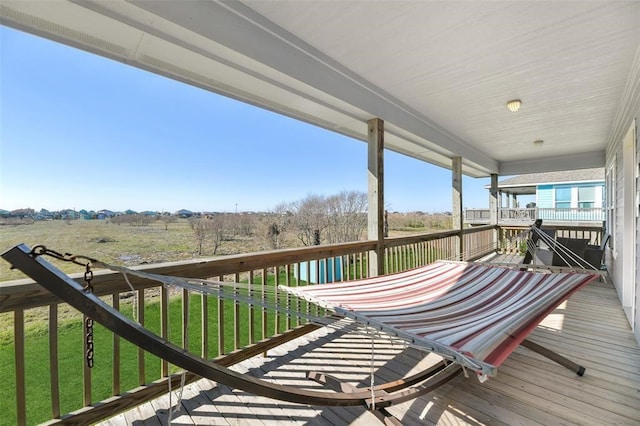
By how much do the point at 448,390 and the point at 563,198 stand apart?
53.5ft

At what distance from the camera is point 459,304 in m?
2.06

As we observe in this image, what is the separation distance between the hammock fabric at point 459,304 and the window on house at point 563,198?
587 inches

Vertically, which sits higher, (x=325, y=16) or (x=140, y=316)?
(x=325, y=16)

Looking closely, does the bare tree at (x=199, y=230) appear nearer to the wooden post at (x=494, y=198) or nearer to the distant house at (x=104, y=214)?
the distant house at (x=104, y=214)

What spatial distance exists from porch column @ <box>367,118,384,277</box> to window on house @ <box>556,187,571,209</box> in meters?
14.8

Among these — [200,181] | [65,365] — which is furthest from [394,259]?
[200,181]

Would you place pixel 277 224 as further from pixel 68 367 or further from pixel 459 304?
pixel 459 304

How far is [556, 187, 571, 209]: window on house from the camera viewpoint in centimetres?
1373

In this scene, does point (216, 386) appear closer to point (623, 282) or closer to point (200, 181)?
point (623, 282)

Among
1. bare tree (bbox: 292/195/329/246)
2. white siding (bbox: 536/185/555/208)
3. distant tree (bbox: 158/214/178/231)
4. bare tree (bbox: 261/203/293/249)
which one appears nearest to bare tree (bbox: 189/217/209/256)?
distant tree (bbox: 158/214/178/231)

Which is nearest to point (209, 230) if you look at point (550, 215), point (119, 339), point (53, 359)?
point (119, 339)

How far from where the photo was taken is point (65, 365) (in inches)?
106

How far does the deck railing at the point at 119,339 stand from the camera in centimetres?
147

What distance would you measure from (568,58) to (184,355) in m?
4.15
